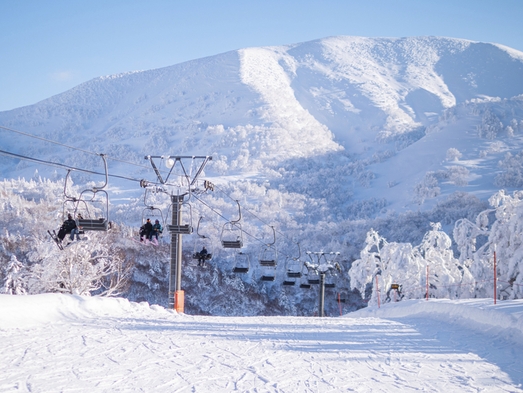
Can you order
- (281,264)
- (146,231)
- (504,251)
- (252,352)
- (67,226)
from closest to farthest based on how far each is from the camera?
(252,352)
(67,226)
(146,231)
(504,251)
(281,264)

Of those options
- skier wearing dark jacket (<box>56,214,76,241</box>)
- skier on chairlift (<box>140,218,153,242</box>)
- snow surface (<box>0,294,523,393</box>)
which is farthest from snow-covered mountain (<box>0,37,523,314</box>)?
snow surface (<box>0,294,523,393</box>)

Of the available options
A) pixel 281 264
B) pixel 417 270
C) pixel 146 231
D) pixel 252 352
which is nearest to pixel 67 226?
pixel 146 231

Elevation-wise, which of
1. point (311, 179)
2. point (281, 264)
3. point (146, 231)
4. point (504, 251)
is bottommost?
point (281, 264)

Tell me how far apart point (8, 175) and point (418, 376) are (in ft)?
611

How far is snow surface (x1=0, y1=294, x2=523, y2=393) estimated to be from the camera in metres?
7.55

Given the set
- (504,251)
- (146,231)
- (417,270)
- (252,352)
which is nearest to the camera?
(252,352)

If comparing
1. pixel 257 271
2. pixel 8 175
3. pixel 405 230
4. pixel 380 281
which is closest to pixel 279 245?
pixel 257 271

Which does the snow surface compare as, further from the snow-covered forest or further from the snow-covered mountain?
the snow-covered mountain

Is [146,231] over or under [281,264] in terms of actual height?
over

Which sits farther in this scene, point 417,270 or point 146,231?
point 417,270

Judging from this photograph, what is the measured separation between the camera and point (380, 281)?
114ft

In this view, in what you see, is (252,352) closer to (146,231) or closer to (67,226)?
(67,226)

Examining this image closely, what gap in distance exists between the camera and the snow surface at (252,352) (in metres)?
7.55

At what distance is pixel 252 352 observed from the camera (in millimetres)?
9836
